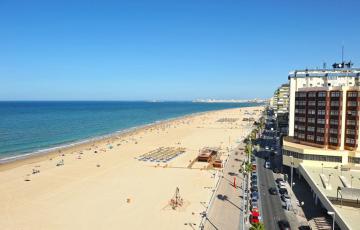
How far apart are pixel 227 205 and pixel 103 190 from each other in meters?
20.9

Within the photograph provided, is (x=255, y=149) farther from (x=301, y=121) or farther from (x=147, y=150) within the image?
(x=147, y=150)

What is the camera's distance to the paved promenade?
125 feet

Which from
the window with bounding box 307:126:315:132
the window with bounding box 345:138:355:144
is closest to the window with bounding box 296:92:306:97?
the window with bounding box 307:126:315:132

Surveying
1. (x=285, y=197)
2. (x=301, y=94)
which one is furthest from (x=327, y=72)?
(x=285, y=197)

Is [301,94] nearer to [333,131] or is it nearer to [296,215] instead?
[333,131]

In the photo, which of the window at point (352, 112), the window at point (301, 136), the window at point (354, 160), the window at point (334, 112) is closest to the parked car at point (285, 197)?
the window at point (354, 160)

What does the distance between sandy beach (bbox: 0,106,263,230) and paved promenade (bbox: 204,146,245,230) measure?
1.58 m

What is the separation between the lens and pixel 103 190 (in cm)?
5322

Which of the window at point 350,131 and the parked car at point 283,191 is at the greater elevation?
the window at point 350,131

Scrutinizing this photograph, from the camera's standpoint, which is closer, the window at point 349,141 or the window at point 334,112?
the window at point 349,141

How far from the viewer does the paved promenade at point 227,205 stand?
125 ft

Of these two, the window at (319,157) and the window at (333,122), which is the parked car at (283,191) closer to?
the window at (319,157)

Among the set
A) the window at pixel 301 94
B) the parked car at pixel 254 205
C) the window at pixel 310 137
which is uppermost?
the window at pixel 301 94

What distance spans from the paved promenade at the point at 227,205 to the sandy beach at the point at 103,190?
1.58 metres
